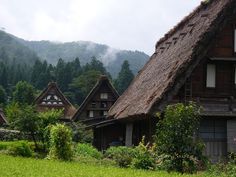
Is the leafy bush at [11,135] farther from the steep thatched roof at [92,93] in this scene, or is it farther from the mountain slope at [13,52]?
the mountain slope at [13,52]

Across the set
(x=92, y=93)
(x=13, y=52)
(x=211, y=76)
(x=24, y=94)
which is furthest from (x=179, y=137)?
(x=13, y=52)

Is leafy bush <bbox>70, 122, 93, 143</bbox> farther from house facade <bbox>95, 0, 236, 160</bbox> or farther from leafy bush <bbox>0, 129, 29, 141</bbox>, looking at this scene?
house facade <bbox>95, 0, 236, 160</bbox>

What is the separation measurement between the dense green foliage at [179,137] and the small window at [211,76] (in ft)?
22.1

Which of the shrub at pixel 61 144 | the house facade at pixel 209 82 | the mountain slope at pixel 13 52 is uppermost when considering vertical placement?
the mountain slope at pixel 13 52

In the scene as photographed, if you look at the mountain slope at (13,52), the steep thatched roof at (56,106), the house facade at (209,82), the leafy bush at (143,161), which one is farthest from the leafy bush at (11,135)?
the mountain slope at (13,52)

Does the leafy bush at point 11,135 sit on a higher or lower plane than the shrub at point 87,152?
higher

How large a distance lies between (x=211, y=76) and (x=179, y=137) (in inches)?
297

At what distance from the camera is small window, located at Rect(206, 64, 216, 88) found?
21.0 meters

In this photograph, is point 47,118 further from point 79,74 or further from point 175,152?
point 79,74

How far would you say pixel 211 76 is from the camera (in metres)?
21.1

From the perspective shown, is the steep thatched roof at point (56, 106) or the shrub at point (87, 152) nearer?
the shrub at point (87, 152)

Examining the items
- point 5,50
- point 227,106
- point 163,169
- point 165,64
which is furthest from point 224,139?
point 5,50

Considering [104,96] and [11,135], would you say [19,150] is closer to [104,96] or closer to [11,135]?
[11,135]

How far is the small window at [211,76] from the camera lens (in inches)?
826
